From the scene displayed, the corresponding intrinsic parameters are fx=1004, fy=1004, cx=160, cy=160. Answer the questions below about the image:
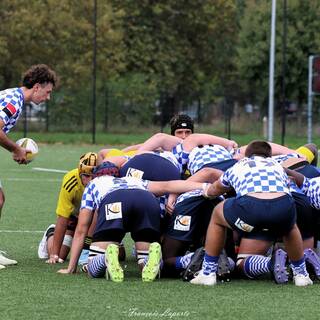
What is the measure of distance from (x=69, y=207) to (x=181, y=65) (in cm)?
4282

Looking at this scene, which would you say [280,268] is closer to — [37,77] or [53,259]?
[53,259]

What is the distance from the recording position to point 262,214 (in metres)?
7.63

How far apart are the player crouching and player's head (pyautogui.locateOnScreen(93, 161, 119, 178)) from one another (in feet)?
3.70

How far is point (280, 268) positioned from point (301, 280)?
0.20 m

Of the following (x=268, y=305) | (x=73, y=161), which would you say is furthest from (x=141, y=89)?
(x=268, y=305)

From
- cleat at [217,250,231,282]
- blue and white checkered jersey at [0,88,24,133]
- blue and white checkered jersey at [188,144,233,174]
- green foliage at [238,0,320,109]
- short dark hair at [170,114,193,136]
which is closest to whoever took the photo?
cleat at [217,250,231,282]

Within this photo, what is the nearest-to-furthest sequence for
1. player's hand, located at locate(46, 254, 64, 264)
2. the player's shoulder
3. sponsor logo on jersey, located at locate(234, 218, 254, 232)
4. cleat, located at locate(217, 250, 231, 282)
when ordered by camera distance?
1. sponsor logo on jersey, located at locate(234, 218, 254, 232)
2. cleat, located at locate(217, 250, 231, 282)
3. player's hand, located at locate(46, 254, 64, 264)
4. the player's shoulder

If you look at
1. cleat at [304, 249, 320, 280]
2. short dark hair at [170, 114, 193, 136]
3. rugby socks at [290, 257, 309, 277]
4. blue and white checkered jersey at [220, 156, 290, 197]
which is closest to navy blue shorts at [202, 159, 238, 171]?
blue and white checkered jersey at [220, 156, 290, 197]

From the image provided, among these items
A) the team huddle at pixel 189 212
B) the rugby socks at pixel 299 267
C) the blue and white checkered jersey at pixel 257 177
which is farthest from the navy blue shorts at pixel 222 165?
the rugby socks at pixel 299 267

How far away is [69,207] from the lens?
364 inches

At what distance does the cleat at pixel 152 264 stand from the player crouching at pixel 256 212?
346mm

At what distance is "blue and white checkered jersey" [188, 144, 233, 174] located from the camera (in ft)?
29.9

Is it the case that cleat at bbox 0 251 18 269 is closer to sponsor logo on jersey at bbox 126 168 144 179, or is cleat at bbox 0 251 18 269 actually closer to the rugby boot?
the rugby boot

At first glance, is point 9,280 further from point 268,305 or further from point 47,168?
point 47,168
